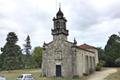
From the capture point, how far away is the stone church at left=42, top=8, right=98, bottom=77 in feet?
177

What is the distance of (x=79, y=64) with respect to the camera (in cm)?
5516

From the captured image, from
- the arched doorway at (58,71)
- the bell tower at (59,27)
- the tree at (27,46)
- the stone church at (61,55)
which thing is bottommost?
the arched doorway at (58,71)

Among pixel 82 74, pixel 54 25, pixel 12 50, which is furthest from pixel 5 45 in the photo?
pixel 82 74

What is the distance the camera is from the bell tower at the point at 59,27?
56.2m

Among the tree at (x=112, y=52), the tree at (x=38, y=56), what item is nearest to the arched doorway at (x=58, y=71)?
the tree at (x=112, y=52)

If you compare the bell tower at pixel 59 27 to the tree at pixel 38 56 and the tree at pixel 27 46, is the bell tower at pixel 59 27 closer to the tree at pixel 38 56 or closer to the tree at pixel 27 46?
the tree at pixel 38 56

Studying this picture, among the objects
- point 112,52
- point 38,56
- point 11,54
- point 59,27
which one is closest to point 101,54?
point 112,52

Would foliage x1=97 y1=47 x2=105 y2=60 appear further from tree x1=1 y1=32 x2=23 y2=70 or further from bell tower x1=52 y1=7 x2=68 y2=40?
bell tower x1=52 y1=7 x2=68 y2=40

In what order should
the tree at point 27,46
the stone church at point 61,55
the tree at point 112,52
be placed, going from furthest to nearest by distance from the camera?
the tree at point 27,46 → the tree at point 112,52 → the stone church at point 61,55

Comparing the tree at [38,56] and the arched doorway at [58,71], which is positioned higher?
the tree at [38,56]

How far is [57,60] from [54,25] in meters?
7.84

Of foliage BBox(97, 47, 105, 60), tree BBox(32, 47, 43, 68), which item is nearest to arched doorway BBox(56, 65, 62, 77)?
foliage BBox(97, 47, 105, 60)

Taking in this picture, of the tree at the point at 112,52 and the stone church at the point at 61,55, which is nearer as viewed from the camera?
the stone church at the point at 61,55

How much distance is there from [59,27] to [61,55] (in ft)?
20.1
